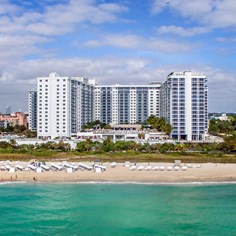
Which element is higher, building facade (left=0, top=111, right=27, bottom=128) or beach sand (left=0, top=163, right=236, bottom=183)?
building facade (left=0, top=111, right=27, bottom=128)

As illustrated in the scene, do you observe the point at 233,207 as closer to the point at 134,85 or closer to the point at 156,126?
the point at 156,126

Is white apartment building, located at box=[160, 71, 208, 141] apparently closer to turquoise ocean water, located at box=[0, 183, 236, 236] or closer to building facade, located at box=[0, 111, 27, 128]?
turquoise ocean water, located at box=[0, 183, 236, 236]

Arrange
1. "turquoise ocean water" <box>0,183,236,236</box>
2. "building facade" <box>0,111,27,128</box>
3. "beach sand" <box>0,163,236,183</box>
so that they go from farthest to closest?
1. "building facade" <box>0,111,27,128</box>
2. "beach sand" <box>0,163,236,183</box>
3. "turquoise ocean water" <box>0,183,236,236</box>

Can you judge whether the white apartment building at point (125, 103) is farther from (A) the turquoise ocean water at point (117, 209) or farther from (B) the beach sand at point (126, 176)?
(A) the turquoise ocean water at point (117, 209)

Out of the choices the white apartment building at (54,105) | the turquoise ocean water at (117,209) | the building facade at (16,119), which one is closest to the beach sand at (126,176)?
the turquoise ocean water at (117,209)

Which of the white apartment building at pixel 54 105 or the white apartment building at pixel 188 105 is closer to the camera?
the white apartment building at pixel 188 105

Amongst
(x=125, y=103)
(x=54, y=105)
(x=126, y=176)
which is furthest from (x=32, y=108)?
(x=126, y=176)

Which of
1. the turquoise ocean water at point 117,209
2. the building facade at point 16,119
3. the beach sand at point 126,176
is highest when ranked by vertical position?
the building facade at point 16,119

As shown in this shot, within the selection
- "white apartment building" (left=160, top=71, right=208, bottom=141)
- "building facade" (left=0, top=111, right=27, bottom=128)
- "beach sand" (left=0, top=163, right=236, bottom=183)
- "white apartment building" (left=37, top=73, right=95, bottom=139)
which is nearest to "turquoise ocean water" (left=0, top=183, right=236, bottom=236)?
"beach sand" (left=0, top=163, right=236, bottom=183)
